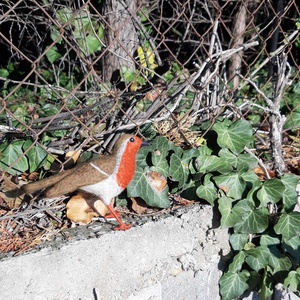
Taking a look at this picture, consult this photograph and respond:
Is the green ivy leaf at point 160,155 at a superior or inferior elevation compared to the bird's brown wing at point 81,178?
inferior

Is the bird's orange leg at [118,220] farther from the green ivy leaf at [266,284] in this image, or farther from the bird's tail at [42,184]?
the green ivy leaf at [266,284]

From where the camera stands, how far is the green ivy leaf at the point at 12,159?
2.60 metres

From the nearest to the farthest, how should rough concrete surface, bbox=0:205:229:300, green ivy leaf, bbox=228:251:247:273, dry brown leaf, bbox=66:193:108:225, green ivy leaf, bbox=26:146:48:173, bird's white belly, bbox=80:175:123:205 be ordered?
1. rough concrete surface, bbox=0:205:229:300
2. bird's white belly, bbox=80:175:123:205
3. dry brown leaf, bbox=66:193:108:225
4. green ivy leaf, bbox=26:146:48:173
5. green ivy leaf, bbox=228:251:247:273

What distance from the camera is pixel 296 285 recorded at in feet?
9.43

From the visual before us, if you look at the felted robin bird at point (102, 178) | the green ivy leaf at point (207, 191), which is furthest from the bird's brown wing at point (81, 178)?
the green ivy leaf at point (207, 191)

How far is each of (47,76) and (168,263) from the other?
2378mm

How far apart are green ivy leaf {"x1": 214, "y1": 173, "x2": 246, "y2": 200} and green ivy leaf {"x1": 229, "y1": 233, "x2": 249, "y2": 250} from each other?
0.64 feet

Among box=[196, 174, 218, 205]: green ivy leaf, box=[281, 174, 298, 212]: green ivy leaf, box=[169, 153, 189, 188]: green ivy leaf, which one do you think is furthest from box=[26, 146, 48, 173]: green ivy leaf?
box=[281, 174, 298, 212]: green ivy leaf

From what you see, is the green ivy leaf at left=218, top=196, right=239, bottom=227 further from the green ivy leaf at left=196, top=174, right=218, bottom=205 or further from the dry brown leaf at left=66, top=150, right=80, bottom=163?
the dry brown leaf at left=66, top=150, right=80, bottom=163

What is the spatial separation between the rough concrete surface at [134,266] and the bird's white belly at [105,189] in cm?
17

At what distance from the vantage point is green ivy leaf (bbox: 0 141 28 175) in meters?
2.60

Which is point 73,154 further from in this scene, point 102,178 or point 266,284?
point 266,284

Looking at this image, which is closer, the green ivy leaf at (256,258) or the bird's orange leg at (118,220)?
the bird's orange leg at (118,220)

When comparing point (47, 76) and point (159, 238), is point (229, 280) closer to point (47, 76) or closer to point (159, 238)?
point (159, 238)
